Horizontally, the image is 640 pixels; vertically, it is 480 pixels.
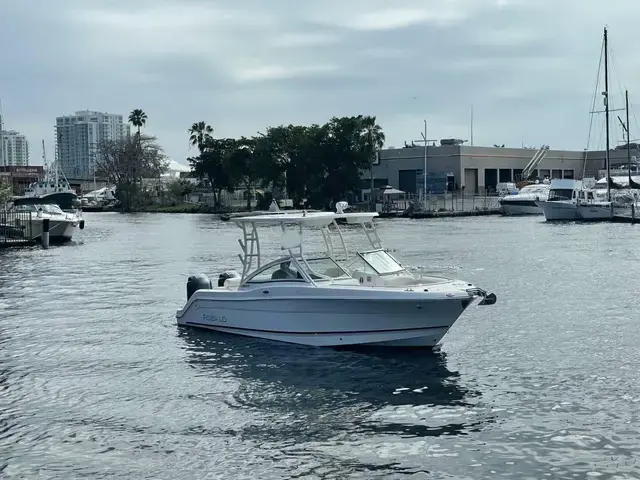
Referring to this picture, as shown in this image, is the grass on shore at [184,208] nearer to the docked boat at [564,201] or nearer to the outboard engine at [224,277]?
the docked boat at [564,201]

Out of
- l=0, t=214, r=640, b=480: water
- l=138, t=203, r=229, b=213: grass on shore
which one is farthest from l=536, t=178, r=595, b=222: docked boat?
l=0, t=214, r=640, b=480: water

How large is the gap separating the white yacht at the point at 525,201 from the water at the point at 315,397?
225ft

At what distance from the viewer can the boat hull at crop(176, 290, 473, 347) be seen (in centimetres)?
1745

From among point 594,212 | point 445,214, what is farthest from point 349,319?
point 445,214

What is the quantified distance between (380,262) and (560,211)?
6715 centimetres

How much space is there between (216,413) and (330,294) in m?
4.40

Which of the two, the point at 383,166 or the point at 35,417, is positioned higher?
the point at 383,166

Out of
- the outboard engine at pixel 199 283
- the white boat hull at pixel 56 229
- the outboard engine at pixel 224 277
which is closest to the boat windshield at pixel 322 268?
the outboard engine at pixel 199 283

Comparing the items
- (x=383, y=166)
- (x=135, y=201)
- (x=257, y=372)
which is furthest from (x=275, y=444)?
(x=135, y=201)

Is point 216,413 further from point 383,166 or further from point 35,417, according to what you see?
point 383,166

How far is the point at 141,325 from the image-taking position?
22.9 m

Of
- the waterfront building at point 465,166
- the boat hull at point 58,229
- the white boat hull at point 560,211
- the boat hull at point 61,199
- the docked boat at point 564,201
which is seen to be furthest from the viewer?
the waterfront building at point 465,166

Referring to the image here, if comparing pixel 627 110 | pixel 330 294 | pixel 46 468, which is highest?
pixel 627 110

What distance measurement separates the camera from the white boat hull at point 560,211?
81750 mm
